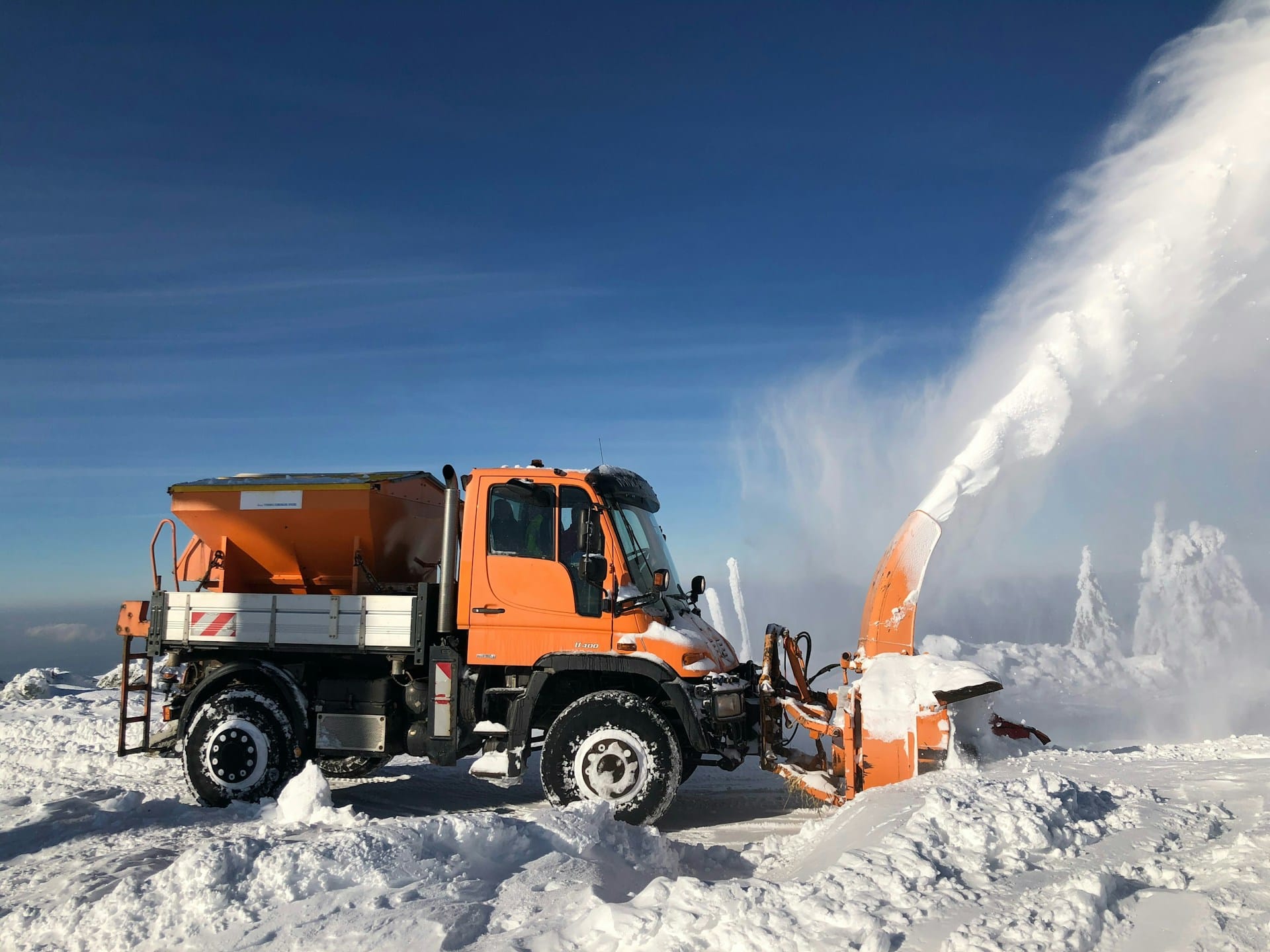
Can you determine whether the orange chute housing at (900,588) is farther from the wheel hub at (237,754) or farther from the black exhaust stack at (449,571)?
the wheel hub at (237,754)

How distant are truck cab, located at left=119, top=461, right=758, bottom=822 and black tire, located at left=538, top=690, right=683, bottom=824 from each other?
0.01 metres

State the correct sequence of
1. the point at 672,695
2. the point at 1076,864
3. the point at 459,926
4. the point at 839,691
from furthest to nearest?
1. the point at 839,691
2. the point at 672,695
3. the point at 1076,864
4. the point at 459,926

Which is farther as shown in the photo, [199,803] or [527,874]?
[199,803]

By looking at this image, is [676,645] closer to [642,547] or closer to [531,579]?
[642,547]

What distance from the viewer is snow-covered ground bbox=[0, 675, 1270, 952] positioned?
3852mm

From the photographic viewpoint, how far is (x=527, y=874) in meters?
5.09

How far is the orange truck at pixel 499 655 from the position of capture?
23.1 feet

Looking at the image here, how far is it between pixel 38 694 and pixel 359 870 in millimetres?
13624

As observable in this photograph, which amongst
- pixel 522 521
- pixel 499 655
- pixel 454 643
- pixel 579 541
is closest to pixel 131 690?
pixel 454 643

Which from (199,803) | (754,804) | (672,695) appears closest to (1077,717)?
(754,804)

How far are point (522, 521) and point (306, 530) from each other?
226 cm

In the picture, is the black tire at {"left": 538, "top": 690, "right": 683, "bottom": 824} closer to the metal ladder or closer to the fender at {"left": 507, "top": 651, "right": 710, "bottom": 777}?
the fender at {"left": 507, "top": 651, "right": 710, "bottom": 777}

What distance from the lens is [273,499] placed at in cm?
804

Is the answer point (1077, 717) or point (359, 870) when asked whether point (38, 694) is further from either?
point (1077, 717)
